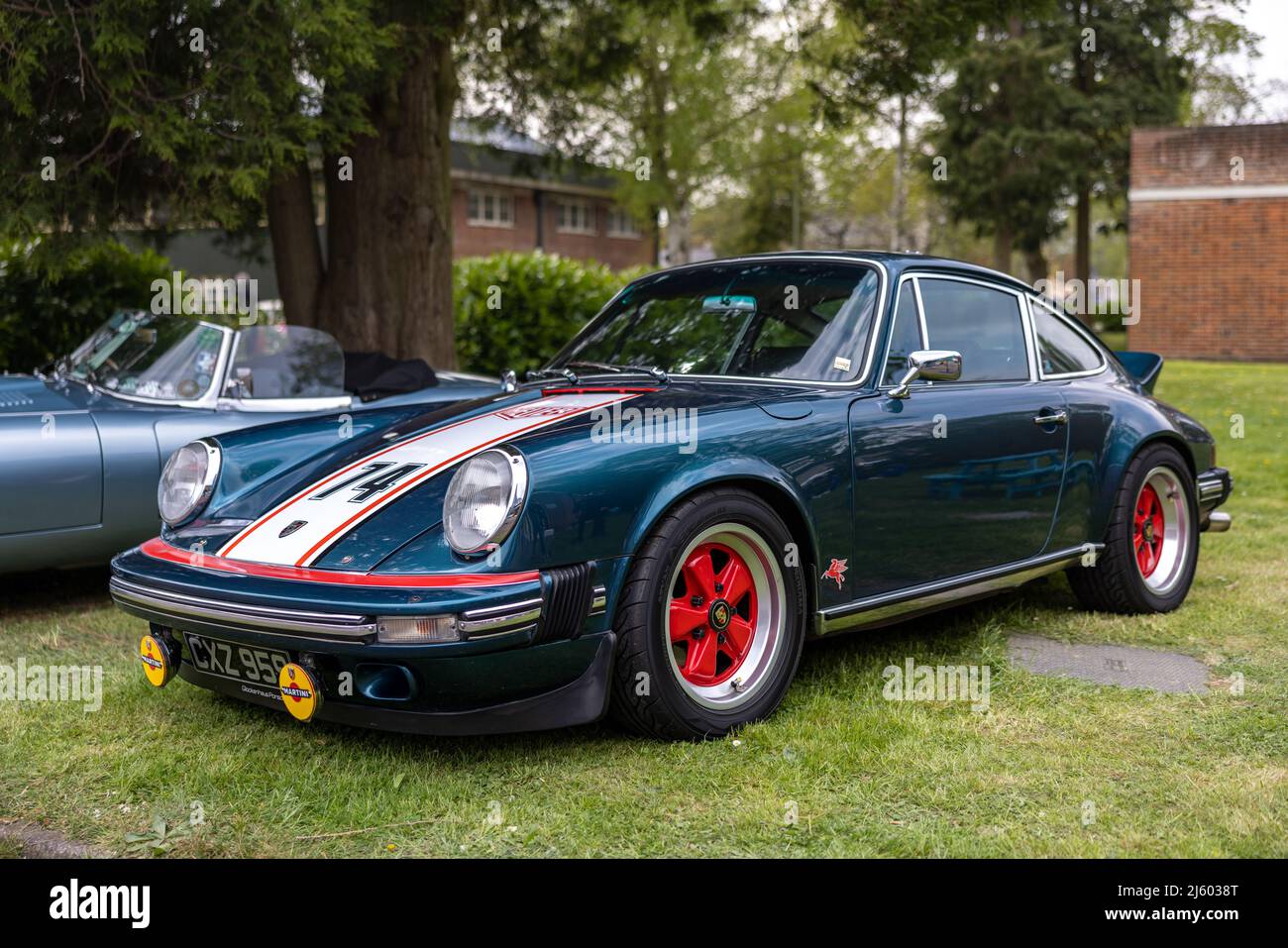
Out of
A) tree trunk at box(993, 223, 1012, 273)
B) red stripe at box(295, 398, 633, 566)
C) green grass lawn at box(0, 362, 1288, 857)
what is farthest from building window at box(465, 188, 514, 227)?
red stripe at box(295, 398, 633, 566)

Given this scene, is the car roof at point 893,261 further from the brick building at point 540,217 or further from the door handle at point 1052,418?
the brick building at point 540,217

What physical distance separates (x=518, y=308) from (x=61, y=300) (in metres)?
4.45

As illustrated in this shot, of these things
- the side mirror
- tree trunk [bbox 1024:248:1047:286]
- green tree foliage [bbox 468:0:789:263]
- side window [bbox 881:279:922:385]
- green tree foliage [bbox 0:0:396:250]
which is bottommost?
the side mirror

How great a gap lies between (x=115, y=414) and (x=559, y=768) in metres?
3.17

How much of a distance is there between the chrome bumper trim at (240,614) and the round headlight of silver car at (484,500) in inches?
12.8

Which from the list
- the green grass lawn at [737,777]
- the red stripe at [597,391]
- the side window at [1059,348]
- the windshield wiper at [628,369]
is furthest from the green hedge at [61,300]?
the side window at [1059,348]

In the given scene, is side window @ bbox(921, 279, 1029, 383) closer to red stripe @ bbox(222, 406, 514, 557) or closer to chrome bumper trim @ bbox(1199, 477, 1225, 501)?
chrome bumper trim @ bbox(1199, 477, 1225, 501)

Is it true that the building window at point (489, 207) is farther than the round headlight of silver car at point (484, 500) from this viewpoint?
Yes

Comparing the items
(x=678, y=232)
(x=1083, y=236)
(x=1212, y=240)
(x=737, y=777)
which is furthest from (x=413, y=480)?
(x=678, y=232)

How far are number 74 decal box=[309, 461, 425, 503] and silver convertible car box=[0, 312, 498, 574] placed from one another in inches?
36.3

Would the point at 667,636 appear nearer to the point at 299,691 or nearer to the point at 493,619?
→ the point at 493,619

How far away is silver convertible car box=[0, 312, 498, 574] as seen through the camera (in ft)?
17.0

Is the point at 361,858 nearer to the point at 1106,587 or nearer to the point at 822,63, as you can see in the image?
the point at 1106,587

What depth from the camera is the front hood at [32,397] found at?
543 cm
